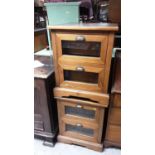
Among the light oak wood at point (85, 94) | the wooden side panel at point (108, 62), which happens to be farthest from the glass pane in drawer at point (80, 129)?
the wooden side panel at point (108, 62)

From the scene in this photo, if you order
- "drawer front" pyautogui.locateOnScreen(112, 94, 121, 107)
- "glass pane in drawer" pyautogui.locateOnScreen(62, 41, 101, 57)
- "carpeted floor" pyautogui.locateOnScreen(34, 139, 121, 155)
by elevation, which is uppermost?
"glass pane in drawer" pyautogui.locateOnScreen(62, 41, 101, 57)

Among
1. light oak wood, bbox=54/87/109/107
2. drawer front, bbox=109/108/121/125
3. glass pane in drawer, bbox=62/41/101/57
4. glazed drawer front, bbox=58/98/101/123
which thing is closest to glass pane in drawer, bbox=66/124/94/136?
glazed drawer front, bbox=58/98/101/123

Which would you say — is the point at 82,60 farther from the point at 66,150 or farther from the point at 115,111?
the point at 66,150

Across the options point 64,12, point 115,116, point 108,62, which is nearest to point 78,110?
point 115,116

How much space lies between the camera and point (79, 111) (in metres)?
1.44

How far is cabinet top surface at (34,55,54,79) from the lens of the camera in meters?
1.27

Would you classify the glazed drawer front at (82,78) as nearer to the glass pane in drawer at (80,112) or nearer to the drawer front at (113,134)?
the glass pane in drawer at (80,112)

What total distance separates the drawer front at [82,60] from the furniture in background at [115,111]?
11 cm

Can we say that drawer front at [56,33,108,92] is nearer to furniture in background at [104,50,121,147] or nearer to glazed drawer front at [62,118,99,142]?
furniture in background at [104,50,121,147]

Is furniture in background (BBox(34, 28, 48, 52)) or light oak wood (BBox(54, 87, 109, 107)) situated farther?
furniture in background (BBox(34, 28, 48, 52))

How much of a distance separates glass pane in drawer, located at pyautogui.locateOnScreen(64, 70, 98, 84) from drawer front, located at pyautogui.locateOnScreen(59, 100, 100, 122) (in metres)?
0.20

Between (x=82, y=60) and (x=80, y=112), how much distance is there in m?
0.54

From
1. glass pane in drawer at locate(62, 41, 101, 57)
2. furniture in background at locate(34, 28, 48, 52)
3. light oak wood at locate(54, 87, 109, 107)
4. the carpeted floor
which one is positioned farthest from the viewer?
furniture in background at locate(34, 28, 48, 52)
